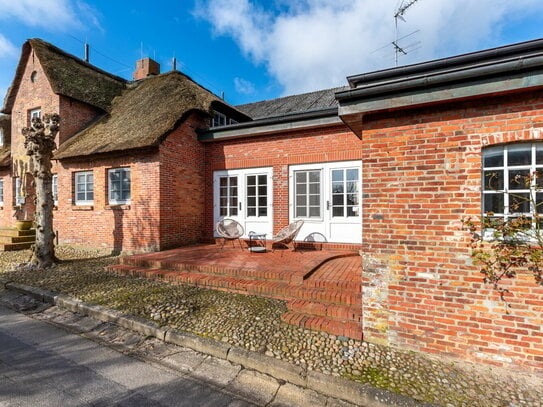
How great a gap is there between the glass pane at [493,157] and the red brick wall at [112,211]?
7.86 m

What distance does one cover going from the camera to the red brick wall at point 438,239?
9.35ft

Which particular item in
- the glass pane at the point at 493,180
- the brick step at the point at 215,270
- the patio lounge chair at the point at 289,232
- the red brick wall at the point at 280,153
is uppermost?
the red brick wall at the point at 280,153

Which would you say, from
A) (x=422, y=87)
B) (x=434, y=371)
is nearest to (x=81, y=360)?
(x=434, y=371)

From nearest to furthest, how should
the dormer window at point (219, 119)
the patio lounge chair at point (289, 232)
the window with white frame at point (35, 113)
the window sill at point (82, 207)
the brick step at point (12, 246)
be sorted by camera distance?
the patio lounge chair at point (289, 232)
the window sill at point (82, 207)
the brick step at point (12, 246)
the dormer window at point (219, 119)
the window with white frame at point (35, 113)

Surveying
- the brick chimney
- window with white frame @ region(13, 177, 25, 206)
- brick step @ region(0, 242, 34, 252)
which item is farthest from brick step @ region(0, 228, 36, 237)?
the brick chimney

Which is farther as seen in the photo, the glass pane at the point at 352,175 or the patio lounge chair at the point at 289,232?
the glass pane at the point at 352,175

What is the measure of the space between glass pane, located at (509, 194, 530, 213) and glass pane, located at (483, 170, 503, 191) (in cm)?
17

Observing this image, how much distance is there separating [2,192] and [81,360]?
1551 centimetres

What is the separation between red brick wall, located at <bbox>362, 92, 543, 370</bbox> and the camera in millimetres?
2850

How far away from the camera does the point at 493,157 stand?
304 cm

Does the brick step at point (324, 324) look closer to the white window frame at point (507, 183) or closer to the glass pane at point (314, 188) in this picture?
the white window frame at point (507, 183)

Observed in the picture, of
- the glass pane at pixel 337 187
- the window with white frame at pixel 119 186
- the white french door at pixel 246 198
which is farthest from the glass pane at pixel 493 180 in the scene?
the window with white frame at pixel 119 186

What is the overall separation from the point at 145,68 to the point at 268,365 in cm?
1827

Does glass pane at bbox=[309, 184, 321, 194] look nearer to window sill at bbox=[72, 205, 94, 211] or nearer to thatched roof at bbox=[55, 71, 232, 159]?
thatched roof at bbox=[55, 71, 232, 159]
